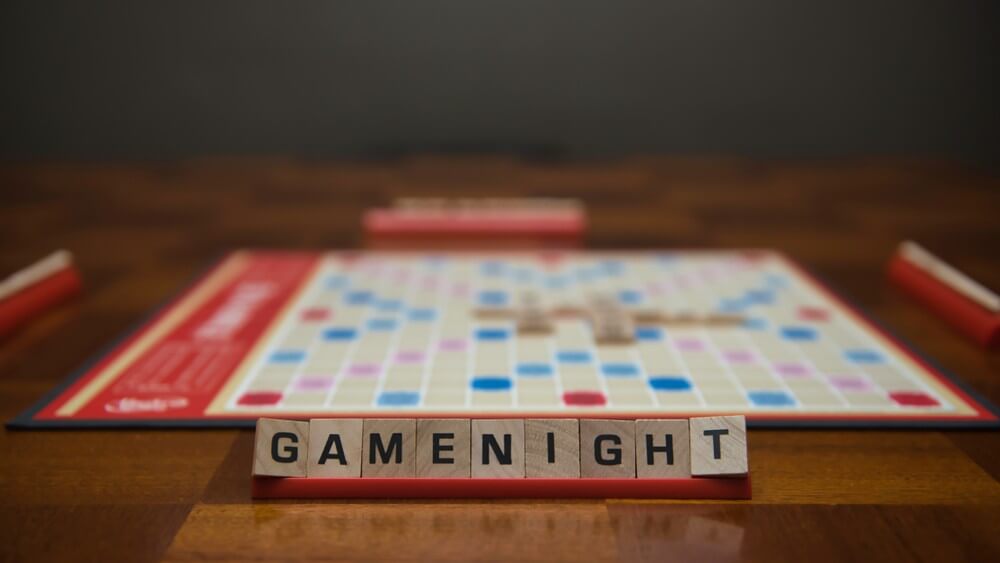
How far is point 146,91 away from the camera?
3.08 meters

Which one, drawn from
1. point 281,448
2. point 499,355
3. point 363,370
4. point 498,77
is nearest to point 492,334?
point 499,355

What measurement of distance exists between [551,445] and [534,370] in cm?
27

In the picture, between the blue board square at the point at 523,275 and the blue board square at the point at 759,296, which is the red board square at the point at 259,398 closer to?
the blue board square at the point at 523,275

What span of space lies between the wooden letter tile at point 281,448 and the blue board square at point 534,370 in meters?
0.33

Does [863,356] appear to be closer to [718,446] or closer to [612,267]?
[718,446]

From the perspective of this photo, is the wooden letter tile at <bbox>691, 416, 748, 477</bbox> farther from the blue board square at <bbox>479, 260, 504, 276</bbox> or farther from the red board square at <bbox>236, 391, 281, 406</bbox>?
the blue board square at <bbox>479, 260, 504, 276</bbox>

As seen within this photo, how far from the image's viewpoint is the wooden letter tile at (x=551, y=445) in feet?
2.68

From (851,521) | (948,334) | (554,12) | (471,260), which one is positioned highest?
(554,12)

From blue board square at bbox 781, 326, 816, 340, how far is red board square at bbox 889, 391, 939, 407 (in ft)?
0.63

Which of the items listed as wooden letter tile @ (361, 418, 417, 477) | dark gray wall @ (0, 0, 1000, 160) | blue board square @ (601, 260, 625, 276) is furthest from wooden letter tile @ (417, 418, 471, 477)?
dark gray wall @ (0, 0, 1000, 160)

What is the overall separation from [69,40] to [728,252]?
2.51 metres

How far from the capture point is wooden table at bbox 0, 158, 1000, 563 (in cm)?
75

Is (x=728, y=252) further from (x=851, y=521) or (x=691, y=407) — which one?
(x=851, y=521)

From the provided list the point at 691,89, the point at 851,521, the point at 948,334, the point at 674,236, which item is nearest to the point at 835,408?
the point at 851,521
